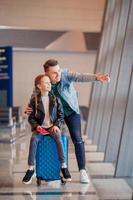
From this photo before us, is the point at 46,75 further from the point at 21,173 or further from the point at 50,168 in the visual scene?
the point at 21,173

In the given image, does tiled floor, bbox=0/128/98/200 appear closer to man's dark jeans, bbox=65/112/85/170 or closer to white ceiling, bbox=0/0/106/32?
man's dark jeans, bbox=65/112/85/170

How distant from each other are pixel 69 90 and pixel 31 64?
1308 centimetres

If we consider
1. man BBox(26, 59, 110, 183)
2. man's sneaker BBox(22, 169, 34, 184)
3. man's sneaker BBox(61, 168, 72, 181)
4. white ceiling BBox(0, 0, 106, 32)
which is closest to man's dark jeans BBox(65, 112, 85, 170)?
man BBox(26, 59, 110, 183)

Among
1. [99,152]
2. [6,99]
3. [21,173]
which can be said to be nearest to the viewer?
[21,173]

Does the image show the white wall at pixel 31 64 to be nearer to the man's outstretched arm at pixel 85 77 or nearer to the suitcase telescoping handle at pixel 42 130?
the man's outstretched arm at pixel 85 77

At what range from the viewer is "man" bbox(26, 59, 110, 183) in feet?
16.8

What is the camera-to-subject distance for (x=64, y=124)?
17.3ft

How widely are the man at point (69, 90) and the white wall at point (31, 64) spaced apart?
42.2 feet

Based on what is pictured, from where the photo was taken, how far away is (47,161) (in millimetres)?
5234

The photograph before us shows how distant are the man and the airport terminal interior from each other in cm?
19

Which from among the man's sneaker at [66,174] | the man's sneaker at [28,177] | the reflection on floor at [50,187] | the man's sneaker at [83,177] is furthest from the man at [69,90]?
the man's sneaker at [28,177]

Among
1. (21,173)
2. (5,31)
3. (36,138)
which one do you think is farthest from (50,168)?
(5,31)

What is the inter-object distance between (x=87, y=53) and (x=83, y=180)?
13.1m

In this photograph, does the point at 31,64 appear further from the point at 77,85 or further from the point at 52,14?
the point at 52,14
